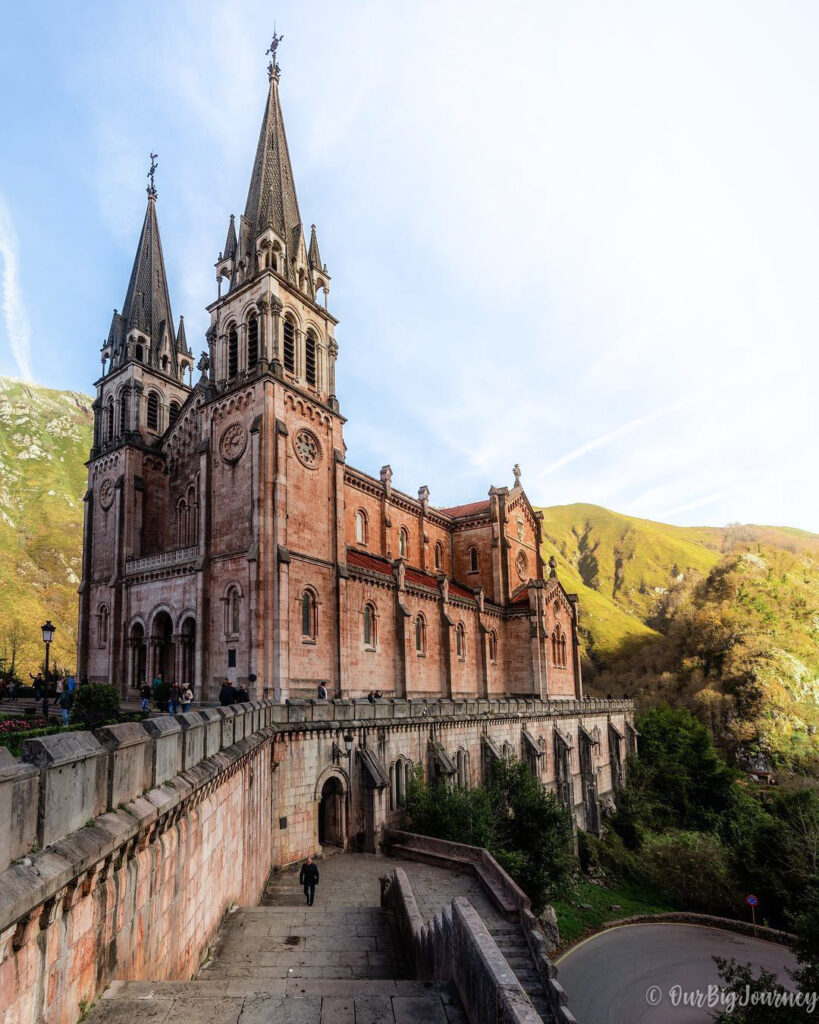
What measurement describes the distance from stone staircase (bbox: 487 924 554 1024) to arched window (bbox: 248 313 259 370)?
25.1 metres

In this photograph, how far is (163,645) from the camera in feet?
102

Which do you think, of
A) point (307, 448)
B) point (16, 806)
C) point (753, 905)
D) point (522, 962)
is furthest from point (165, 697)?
point (753, 905)

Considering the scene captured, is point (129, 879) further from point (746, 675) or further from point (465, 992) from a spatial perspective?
point (746, 675)

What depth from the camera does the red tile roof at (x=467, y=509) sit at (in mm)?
50219

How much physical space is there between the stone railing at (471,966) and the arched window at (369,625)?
21777 millimetres

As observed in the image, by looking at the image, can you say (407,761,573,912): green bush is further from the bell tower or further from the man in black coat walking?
the bell tower

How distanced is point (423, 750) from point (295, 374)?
18347mm

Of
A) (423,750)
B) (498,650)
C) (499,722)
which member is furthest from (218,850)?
(498,650)

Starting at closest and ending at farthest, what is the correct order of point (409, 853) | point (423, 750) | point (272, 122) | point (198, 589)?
point (409, 853) → point (423, 750) → point (198, 589) → point (272, 122)

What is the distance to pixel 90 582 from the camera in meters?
34.8

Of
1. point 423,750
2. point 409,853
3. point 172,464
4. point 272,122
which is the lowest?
point 409,853

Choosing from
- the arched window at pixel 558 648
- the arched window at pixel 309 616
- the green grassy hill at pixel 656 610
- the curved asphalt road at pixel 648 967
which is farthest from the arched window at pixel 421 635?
the green grassy hill at pixel 656 610

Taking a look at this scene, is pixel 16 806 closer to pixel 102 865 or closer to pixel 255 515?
pixel 102 865

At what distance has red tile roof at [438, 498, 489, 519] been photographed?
165 feet
